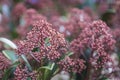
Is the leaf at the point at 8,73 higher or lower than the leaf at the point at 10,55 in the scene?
lower

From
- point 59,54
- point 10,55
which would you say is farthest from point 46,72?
point 10,55

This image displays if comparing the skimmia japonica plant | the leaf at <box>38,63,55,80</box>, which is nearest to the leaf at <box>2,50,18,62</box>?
the skimmia japonica plant

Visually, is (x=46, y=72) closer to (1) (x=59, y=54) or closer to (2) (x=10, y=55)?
(1) (x=59, y=54)

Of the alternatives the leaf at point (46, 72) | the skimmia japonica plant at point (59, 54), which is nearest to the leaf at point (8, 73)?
the skimmia japonica plant at point (59, 54)

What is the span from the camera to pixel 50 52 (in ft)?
4.01

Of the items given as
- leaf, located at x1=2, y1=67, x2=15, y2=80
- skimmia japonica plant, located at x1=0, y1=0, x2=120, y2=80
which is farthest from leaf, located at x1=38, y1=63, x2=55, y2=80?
leaf, located at x1=2, y1=67, x2=15, y2=80

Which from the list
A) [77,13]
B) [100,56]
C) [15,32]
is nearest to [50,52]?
[100,56]

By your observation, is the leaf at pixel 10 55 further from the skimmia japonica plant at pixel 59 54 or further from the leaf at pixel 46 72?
the leaf at pixel 46 72

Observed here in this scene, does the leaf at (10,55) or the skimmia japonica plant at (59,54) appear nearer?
the skimmia japonica plant at (59,54)

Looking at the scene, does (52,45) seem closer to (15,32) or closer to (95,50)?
(95,50)

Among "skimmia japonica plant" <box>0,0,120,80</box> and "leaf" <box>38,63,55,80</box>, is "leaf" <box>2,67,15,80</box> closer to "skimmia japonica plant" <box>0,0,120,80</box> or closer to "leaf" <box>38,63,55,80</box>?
"skimmia japonica plant" <box>0,0,120,80</box>

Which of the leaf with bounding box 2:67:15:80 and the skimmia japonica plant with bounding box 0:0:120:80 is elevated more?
the skimmia japonica plant with bounding box 0:0:120:80

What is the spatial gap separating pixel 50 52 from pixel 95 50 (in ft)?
0.80

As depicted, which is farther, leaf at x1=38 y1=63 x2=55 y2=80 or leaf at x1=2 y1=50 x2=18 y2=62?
leaf at x1=2 y1=50 x2=18 y2=62
